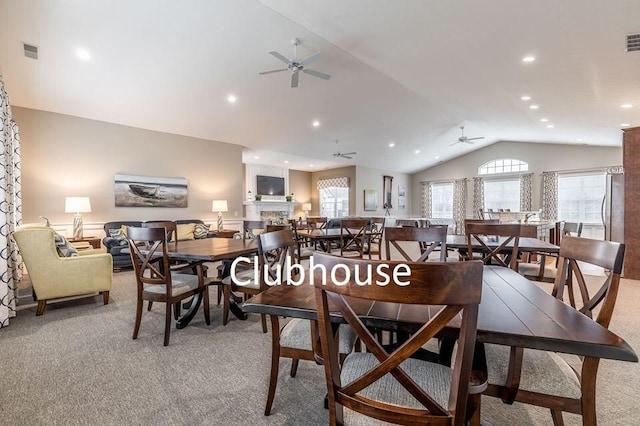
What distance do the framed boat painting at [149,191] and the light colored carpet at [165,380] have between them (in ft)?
12.3

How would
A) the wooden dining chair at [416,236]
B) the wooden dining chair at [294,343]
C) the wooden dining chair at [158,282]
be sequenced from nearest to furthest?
the wooden dining chair at [294,343]
the wooden dining chair at [416,236]
the wooden dining chair at [158,282]

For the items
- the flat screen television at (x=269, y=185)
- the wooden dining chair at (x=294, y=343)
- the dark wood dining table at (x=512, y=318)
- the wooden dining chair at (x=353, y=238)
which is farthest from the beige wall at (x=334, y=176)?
the dark wood dining table at (x=512, y=318)

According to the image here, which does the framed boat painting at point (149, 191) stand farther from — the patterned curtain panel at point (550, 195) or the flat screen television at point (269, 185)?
the patterned curtain panel at point (550, 195)

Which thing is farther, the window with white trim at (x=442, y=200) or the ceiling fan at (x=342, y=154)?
the window with white trim at (x=442, y=200)

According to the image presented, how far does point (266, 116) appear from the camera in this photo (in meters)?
6.43

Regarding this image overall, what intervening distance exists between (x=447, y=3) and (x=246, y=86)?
3.49 meters

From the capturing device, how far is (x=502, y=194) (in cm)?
1064

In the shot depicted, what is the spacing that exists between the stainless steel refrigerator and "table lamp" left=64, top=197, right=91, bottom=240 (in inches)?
353

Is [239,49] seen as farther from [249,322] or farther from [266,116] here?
[249,322]

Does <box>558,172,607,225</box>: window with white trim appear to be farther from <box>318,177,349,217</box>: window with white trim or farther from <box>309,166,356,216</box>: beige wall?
<box>318,177,349,217</box>: window with white trim

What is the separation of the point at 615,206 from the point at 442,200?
738 cm

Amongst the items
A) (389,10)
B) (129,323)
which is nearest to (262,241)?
(129,323)

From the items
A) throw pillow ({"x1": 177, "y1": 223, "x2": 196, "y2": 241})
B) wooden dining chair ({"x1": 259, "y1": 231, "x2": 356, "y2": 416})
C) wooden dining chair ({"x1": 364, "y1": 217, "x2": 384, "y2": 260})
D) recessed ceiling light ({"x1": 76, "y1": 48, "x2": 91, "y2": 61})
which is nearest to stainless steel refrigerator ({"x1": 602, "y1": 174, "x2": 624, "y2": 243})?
wooden dining chair ({"x1": 364, "y1": 217, "x2": 384, "y2": 260})

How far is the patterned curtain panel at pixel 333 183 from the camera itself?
10914 mm
